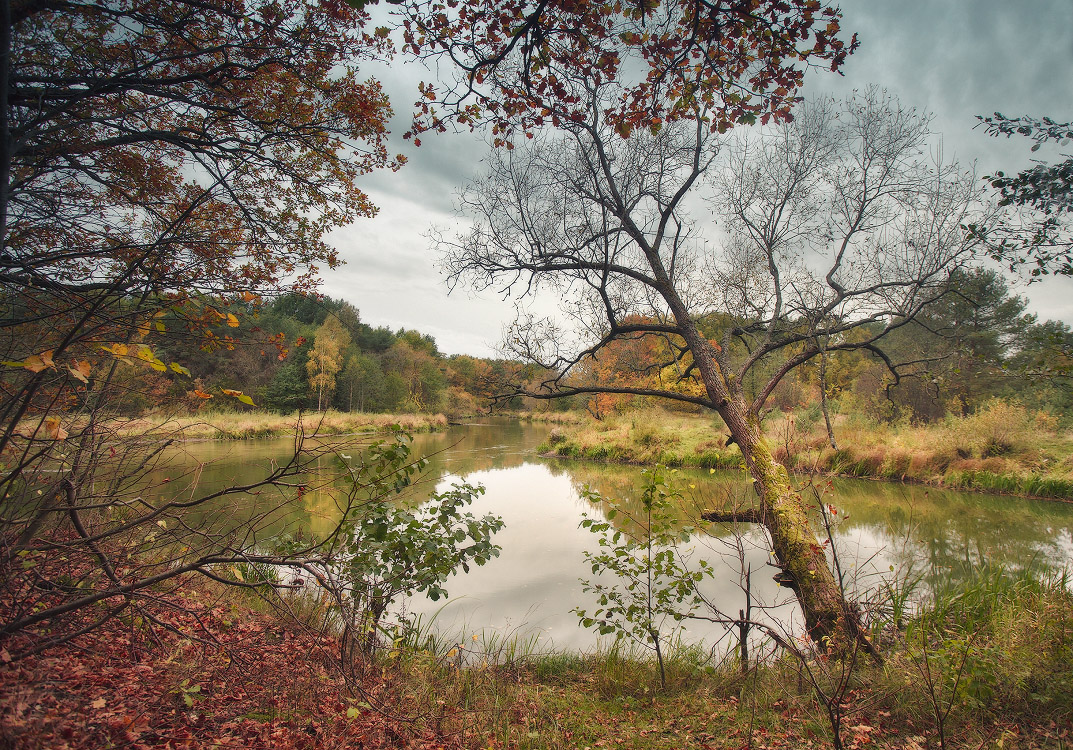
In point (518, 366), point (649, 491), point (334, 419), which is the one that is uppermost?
point (518, 366)

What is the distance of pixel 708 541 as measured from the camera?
8508mm

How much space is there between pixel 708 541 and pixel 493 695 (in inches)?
251

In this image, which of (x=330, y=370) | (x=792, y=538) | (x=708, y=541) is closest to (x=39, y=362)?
(x=792, y=538)

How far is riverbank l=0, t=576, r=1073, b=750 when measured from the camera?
1.83 metres

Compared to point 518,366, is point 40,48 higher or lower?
higher

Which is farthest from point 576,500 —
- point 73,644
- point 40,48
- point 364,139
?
point 40,48

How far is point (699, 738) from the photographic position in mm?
2807

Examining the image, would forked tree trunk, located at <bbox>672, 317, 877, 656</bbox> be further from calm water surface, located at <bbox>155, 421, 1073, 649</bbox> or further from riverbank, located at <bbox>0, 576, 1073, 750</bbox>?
riverbank, located at <bbox>0, 576, 1073, 750</bbox>

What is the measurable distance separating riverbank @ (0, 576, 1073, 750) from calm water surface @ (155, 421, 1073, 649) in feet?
2.10

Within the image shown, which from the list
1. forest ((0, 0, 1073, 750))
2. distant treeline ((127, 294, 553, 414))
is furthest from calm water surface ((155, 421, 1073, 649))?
distant treeline ((127, 294, 553, 414))

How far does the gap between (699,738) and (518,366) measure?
4.26 m

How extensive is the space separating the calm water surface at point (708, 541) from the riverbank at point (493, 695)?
0.64m

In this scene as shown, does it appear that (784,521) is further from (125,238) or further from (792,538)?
(125,238)

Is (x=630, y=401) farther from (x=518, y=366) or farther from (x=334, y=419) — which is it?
(x=518, y=366)
